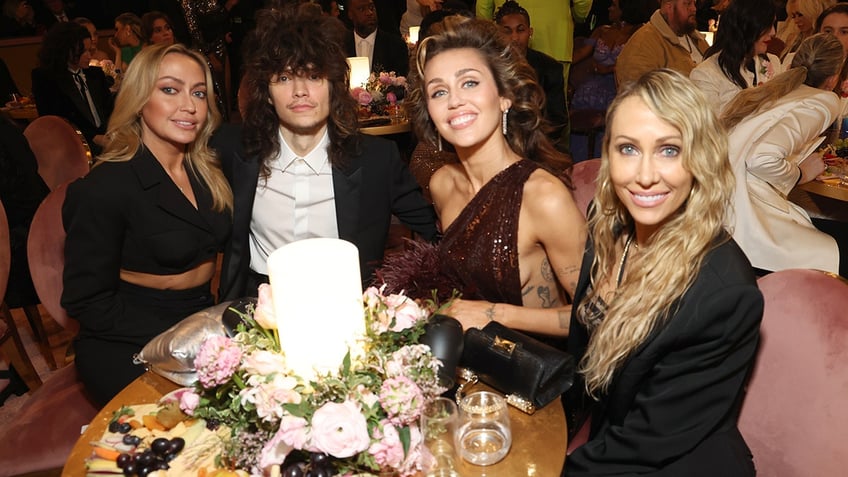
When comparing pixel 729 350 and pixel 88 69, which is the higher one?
pixel 88 69

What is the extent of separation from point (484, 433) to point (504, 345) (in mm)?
261

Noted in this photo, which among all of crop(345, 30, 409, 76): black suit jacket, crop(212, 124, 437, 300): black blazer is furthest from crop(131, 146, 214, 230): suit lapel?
crop(345, 30, 409, 76): black suit jacket

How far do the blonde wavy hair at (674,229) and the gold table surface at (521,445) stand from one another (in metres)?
0.24

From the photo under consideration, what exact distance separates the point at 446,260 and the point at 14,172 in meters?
2.61

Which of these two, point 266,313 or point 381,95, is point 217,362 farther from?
point 381,95

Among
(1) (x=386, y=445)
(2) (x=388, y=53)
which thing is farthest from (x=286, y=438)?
(2) (x=388, y=53)

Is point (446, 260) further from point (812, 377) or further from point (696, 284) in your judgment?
point (812, 377)

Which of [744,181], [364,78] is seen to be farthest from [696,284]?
[364,78]

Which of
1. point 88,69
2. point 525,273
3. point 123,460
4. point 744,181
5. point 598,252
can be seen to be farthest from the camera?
point 88,69

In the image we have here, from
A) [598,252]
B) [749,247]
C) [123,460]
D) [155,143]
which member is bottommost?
[749,247]

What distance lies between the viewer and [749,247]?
3074 millimetres

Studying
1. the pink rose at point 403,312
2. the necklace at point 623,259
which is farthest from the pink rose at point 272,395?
the necklace at point 623,259

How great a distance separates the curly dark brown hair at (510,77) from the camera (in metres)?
2.29

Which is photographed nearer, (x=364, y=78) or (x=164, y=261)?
(x=164, y=261)
